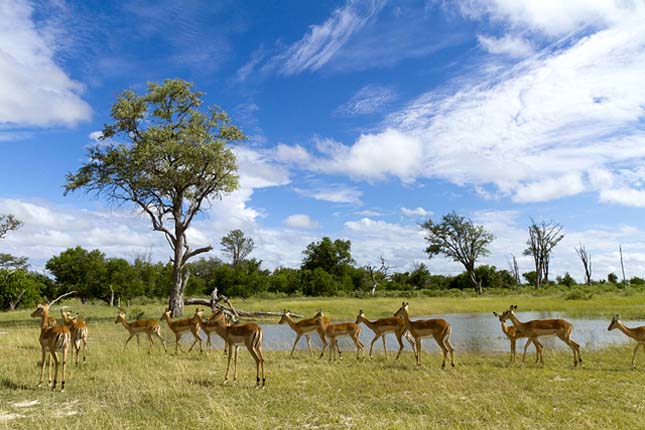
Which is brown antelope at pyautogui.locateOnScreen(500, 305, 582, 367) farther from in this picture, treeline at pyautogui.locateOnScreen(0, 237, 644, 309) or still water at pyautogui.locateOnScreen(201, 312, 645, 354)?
treeline at pyautogui.locateOnScreen(0, 237, 644, 309)

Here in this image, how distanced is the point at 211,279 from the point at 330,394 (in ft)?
172

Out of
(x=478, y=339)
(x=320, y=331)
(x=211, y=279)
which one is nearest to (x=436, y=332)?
(x=320, y=331)

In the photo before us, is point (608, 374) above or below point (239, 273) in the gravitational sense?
below

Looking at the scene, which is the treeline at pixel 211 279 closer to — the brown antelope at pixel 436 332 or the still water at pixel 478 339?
the still water at pixel 478 339

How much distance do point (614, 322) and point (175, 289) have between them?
21196mm

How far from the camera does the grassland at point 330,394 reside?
6.92 metres

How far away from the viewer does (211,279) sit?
193 feet

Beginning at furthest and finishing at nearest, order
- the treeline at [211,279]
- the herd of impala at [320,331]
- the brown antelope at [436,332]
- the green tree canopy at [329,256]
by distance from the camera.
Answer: the green tree canopy at [329,256] → the treeline at [211,279] → the brown antelope at [436,332] → the herd of impala at [320,331]

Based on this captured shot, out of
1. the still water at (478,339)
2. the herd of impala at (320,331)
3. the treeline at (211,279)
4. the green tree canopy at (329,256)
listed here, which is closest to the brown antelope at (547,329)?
the herd of impala at (320,331)

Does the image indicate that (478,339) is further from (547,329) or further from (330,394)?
(330,394)

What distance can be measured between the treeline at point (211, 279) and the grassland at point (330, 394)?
30.2 metres

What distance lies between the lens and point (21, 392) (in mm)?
8852

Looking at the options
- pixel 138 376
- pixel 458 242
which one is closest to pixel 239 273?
pixel 458 242

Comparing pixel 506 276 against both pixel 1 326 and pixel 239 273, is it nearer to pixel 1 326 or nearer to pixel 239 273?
pixel 239 273
